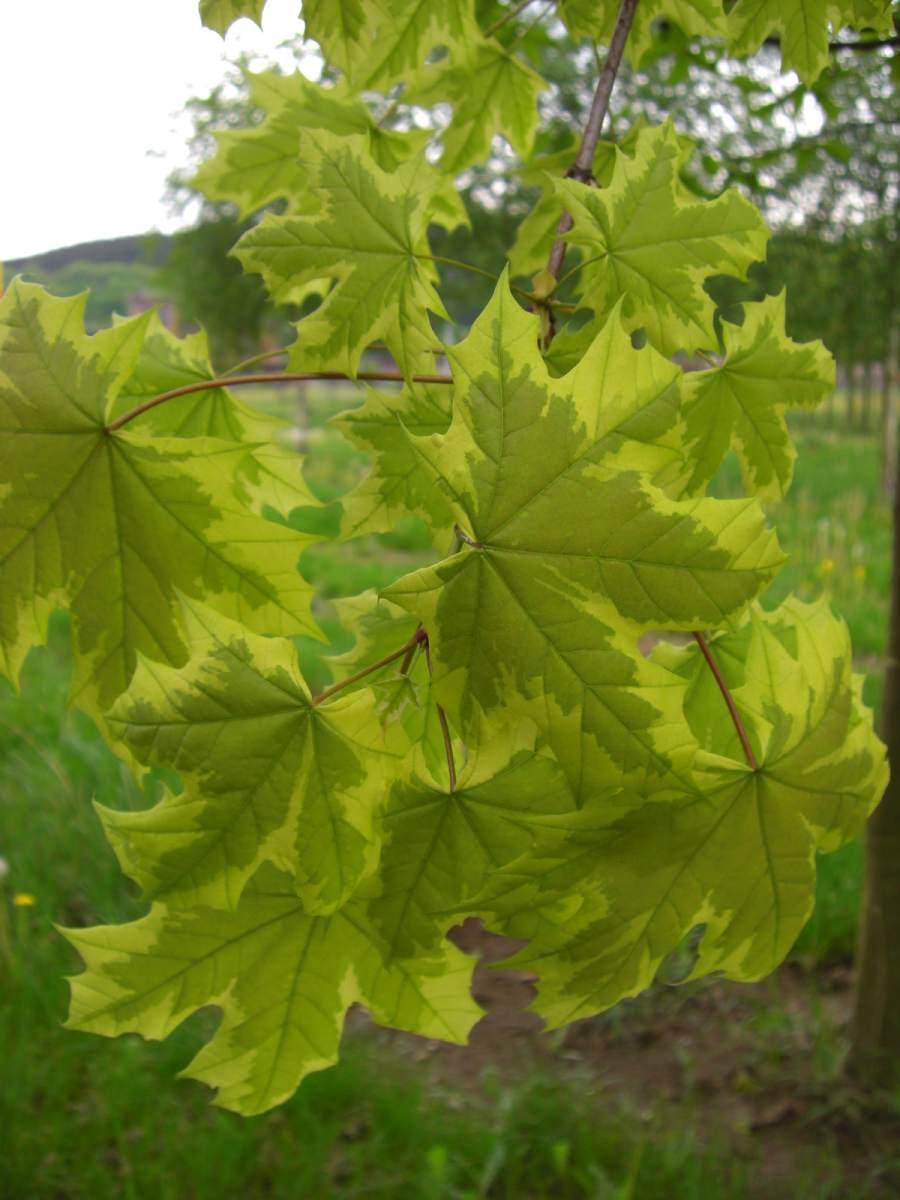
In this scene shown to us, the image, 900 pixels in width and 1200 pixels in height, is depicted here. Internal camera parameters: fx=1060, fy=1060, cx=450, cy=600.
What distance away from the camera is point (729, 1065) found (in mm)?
2283

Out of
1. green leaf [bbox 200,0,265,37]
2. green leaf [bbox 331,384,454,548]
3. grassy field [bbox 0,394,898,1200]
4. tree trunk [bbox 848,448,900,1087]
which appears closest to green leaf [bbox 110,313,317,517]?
green leaf [bbox 331,384,454,548]

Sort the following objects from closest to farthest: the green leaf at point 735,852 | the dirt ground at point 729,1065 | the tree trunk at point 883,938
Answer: the green leaf at point 735,852 < the dirt ground at point 729,1065 < the tree trunk at point 883,938

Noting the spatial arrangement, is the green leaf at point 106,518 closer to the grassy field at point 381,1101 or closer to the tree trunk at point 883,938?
the grassy field at point 381,1101

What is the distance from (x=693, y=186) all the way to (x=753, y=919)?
1327 mm

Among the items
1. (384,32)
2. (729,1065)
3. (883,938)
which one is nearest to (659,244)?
(384,32)

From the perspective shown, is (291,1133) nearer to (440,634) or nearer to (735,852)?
(735,852)

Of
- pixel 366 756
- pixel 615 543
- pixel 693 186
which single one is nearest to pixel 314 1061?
pixel 366 756

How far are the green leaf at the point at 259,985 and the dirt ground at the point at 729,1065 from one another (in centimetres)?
132

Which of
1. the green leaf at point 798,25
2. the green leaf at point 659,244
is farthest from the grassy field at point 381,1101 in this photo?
the green leaf at point 798,25

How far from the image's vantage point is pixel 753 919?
2.23 feet

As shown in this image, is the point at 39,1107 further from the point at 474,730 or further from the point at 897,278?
the point at 897,278

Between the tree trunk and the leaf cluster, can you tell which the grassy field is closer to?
the tree trunk

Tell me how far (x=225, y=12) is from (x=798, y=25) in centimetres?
49

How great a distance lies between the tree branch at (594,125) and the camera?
72cm
